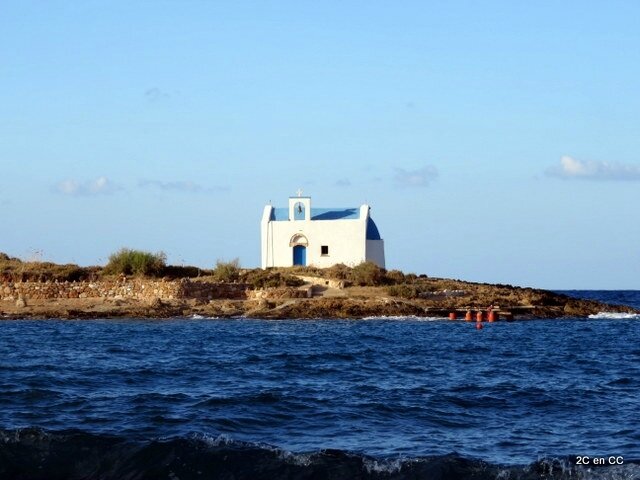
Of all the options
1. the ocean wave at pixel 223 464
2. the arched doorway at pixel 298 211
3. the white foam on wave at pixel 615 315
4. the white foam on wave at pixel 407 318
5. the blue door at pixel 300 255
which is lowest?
the ocean wave at pixel 223 464

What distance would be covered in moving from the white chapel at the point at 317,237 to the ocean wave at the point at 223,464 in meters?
37.2

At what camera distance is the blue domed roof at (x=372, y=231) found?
5336cm

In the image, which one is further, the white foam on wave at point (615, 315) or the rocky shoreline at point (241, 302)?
the white foam on wave at point (615, 315)

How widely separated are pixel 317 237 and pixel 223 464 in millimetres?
38792

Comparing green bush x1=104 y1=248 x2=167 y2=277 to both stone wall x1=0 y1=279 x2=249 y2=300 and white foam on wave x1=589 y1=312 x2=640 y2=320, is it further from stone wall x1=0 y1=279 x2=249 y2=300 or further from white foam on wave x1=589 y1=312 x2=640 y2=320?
white foam on wave x1=589 y1=312 x2=640 y2=320

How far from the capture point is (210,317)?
40969 millimetres

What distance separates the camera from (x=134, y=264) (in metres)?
46.5

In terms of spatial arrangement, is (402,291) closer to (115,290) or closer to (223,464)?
(115,290)

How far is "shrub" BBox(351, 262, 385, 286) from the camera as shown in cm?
4669

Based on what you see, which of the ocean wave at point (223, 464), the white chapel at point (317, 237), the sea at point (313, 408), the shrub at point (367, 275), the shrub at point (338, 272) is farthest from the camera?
the white chapel at point (317, 237)

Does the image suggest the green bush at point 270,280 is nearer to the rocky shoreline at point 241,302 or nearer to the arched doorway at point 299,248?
the rocky shoreline at point 241,302

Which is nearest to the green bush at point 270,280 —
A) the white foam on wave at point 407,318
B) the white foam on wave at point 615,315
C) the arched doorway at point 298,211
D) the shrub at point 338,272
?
the shrub at point 338,272

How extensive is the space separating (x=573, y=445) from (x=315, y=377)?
8.18 metres

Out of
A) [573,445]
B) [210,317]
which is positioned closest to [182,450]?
Result: [573,445]
